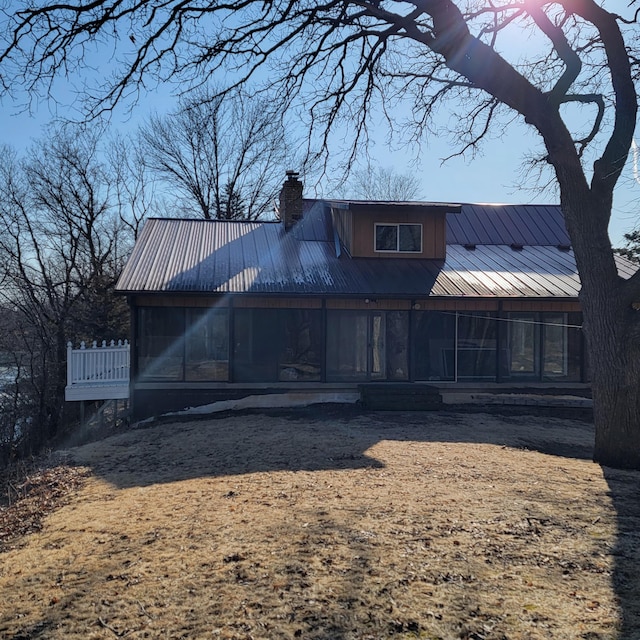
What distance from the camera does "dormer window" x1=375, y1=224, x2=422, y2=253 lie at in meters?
16.8

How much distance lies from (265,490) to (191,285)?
8185mm

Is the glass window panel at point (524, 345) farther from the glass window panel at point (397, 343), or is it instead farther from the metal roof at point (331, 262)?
the glass window panel at point (397, 343)

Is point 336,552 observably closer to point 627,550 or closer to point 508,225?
point 627,550

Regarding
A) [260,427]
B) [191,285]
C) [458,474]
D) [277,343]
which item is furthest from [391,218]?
[458,474]

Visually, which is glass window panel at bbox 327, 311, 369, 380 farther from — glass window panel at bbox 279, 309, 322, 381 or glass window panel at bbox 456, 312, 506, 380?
glass window panel at bbox 456, 312, 506, 380

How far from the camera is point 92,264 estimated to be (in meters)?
26.5

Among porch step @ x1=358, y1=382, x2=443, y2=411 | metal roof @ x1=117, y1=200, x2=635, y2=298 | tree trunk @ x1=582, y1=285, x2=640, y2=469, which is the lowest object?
porch step @ x1=358, y1=382, x2=443, y2=411

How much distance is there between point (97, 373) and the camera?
48.0 feet

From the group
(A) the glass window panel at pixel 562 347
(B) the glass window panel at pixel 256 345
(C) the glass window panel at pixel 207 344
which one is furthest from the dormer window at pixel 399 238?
Result: (C) the glass window panel at pixel 207 344

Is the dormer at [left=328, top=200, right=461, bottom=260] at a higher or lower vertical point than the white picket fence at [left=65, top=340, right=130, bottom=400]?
higher

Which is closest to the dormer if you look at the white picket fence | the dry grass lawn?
the white picket fence

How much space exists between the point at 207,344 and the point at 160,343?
1099 millimetres

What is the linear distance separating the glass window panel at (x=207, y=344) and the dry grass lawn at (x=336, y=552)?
5.61 m

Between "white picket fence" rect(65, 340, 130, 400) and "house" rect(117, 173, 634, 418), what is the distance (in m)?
0.72
